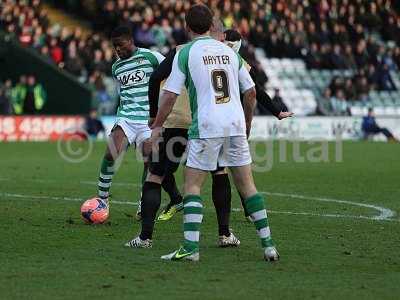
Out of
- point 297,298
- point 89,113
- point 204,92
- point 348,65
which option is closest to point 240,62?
point 204,92

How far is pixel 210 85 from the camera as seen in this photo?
331 inches

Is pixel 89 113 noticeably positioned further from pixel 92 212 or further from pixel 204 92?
pixel 204 92

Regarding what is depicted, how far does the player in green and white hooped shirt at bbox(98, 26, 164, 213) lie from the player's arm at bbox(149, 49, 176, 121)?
2388 millimetres

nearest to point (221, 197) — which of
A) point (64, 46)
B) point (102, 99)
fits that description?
point (102, 99)

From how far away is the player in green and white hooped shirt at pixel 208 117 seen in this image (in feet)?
27.6

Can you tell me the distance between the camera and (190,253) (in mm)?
8469

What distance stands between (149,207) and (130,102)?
105 inches

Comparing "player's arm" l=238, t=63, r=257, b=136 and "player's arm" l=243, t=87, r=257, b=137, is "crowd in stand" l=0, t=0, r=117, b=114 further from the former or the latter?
"player's arm" l=238, t=63, r=257, b=136

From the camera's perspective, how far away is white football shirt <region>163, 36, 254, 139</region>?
8.41 metres

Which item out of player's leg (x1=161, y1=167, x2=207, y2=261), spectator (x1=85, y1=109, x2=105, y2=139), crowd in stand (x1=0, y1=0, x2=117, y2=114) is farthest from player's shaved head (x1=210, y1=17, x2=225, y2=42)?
crowd in stand (x1=0, y1=0, x2=117, y2=114)

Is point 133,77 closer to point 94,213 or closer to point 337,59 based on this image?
point 94,213

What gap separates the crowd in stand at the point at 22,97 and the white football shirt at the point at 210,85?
21433mm

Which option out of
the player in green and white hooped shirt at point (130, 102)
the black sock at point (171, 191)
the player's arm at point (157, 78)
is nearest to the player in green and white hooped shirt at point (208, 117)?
the player's arm at point (157, 78)

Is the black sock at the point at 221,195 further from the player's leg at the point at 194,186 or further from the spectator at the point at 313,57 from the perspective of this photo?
the spectator at the point at 313,57
